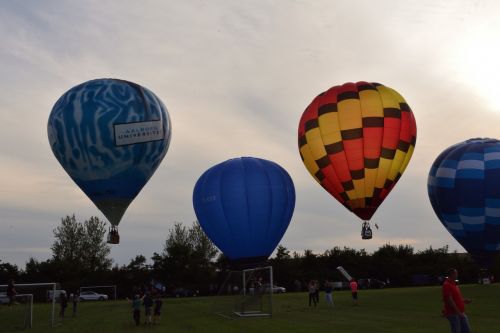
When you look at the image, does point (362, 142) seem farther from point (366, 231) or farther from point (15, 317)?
point (15, 317)

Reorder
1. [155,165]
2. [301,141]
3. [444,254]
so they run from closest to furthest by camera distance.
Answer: [155,165] → [301,141] → [444,254]

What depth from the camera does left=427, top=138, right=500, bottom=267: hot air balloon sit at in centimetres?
3903

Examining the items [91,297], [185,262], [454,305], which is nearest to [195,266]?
[185,262]

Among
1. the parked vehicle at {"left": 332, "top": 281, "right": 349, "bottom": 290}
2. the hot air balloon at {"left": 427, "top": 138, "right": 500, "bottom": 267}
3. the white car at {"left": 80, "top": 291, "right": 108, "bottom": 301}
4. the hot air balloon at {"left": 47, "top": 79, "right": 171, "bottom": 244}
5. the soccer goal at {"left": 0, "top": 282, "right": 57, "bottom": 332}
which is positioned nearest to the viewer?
the soccer goal at {"left": 0, "top": 282, "right": 57, "bottom": 332}

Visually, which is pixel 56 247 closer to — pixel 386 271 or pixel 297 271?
pixel 297 271

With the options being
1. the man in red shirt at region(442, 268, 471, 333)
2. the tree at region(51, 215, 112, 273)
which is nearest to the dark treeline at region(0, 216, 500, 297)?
the tree at region(51, 215, 112, 273)

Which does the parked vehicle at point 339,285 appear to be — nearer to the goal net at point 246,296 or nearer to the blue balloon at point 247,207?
the blue balloon at point 247,207

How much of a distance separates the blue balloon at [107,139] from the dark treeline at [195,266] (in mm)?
43542

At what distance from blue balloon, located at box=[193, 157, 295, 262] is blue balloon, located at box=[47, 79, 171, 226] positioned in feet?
26.6

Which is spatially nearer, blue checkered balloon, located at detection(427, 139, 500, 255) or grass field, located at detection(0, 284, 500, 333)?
grass field, located at detection(0, 284, 500, 333)

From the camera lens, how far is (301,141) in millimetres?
35594

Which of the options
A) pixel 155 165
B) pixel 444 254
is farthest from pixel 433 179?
pixel 444 254

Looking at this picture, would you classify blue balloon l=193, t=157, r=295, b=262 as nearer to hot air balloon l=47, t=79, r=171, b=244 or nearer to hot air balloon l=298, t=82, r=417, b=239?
A: hot air balloon l=298, t=82, r=417, b=239

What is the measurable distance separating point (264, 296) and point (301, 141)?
10273 mm
